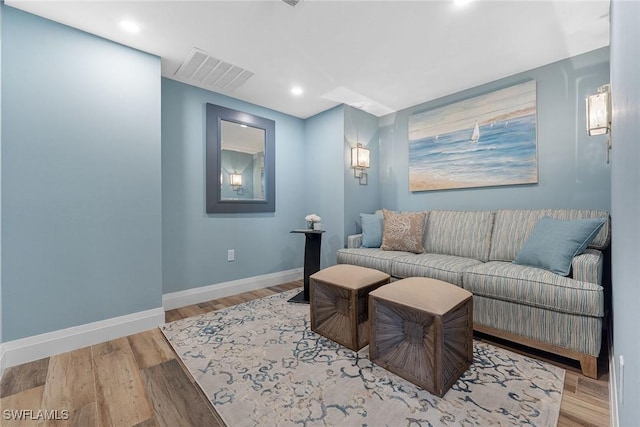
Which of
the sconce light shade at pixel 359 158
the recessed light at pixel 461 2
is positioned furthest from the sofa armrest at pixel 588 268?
the sconce light shade at pixel 359 158

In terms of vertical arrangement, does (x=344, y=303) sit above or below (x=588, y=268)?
below

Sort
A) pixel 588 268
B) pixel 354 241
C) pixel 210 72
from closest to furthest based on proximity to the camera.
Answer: pixel 588 268
pixel 210 72
pixel 354 241

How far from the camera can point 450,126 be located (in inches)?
119

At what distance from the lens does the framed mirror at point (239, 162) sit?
9.68ft

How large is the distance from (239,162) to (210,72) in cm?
100

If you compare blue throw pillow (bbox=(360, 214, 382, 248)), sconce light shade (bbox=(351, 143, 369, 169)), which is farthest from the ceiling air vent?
blue throw pillow (bbox=(360, 214, 382, 248))

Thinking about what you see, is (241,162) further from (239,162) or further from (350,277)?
(350,277)

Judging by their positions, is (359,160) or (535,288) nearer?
(535,288)

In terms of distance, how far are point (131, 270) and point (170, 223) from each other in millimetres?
646

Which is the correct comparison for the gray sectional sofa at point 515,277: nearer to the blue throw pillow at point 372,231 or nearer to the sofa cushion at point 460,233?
the sofa cushion at point 460,233

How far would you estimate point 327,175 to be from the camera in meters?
3.51

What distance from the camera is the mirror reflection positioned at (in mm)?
3062

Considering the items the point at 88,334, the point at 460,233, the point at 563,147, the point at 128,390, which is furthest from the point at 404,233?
the point at 88,334

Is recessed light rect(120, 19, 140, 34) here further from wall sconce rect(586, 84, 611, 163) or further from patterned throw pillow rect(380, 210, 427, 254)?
wall sconce rect(586, 84, 611, 163)
